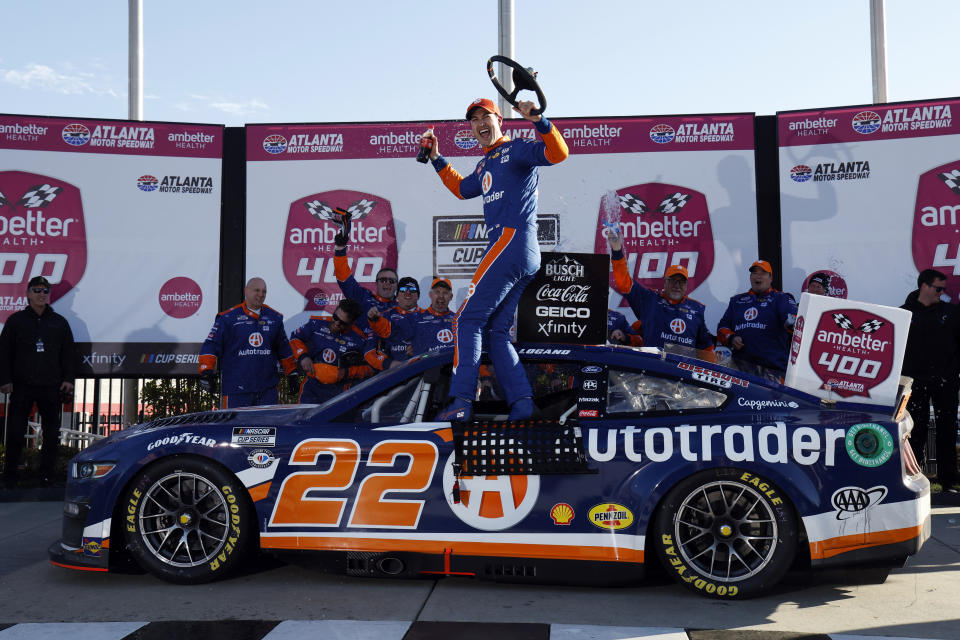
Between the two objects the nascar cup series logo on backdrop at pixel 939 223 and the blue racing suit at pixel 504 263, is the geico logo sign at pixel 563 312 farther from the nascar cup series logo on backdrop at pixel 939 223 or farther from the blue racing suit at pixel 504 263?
the nascar cup series logo on backdrop at pixel 939 223

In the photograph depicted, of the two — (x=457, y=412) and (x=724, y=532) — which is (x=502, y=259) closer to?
(x=457, y=412)

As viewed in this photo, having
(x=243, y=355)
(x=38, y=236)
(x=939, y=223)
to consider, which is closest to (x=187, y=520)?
(x=243, y=355)

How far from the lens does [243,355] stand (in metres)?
7.21

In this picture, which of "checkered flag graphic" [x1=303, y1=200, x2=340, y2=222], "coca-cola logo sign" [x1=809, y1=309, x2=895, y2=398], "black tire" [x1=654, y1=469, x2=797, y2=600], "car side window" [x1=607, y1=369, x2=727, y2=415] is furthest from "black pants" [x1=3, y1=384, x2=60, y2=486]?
"coca-cola logo sign" [x1=809, y1=309, x2=895, y2=398]

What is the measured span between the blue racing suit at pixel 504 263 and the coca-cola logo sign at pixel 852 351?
1.49m

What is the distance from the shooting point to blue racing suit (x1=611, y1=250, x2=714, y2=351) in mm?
7055

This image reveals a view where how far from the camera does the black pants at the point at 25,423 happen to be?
24.5 feet

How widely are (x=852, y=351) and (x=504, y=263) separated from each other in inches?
72.3

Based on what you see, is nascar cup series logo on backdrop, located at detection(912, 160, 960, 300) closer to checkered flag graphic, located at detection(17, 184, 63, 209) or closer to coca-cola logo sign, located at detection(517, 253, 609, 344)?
coca-cola logo sign, located at detection(517, 253, 609, 344)

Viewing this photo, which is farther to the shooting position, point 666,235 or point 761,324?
point 666,235

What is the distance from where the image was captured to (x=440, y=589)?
13.6 ft

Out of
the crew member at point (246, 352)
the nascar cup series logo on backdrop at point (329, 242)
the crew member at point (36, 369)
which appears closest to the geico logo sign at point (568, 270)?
the crew member at point (246, 352)

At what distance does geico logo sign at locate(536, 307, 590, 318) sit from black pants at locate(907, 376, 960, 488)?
3.99m

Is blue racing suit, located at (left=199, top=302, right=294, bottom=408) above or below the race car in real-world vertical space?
above
